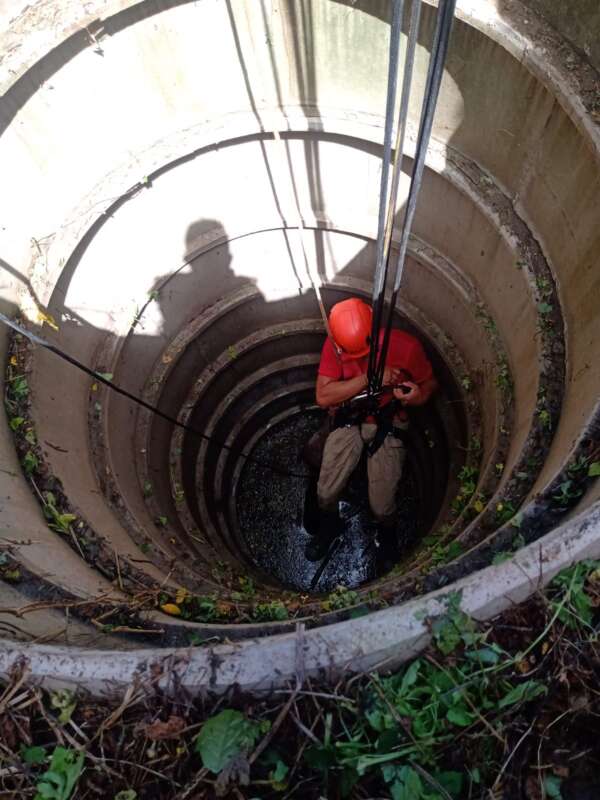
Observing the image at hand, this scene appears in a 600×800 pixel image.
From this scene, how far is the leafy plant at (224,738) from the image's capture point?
1.89 m

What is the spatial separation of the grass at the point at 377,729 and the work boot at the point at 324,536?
4.24 m

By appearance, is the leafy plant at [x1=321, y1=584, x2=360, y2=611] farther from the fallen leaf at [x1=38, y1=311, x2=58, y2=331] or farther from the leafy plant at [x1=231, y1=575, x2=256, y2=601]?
the fallen leaf at [x1=38, y1=311, x2=58, y2=331]

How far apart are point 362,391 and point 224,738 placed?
377cm

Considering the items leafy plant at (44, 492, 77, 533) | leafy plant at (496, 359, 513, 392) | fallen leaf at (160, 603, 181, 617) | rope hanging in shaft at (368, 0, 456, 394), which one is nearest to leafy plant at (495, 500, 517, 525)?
leafy plant at (496, 359, 513, 392)

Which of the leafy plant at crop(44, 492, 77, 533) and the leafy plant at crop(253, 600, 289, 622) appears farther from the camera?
the leafy plant at crop(44, 492, 77, 533)

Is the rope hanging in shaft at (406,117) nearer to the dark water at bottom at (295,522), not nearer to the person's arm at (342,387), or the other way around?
the person's arm at (342,387)

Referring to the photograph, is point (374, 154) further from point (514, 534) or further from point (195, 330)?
point (514, 534)

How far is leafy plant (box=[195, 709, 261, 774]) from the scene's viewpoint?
6.20 ft

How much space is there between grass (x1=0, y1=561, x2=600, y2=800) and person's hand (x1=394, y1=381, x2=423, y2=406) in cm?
328

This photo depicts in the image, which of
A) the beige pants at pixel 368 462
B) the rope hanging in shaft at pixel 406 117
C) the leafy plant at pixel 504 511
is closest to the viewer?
the rope hanging in shaft at pixel 406 117

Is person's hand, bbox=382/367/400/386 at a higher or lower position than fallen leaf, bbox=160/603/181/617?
higher

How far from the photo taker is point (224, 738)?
6.31 ft

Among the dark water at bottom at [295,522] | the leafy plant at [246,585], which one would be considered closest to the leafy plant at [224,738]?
the leafy plant at [246,585]

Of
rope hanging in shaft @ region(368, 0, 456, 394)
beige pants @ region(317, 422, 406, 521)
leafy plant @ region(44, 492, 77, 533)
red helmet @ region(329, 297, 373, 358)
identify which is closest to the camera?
rope hanging in shaft @ region(368, 0, 456, 394)
